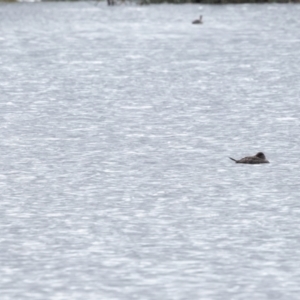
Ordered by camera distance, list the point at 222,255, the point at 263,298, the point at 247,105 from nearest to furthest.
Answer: the point at 263,298
the point at 222,255
the point at 247,105

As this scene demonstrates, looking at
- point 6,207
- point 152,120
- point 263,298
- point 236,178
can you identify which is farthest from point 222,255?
point 152,120

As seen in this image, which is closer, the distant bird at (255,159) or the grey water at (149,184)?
the grey water at (149,184)

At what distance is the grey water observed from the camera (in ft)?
32.8

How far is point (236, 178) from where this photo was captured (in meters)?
14.7

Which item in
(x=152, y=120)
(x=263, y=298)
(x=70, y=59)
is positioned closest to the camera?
(x=263, y=298)

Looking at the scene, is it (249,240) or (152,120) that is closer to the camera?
(249,240)

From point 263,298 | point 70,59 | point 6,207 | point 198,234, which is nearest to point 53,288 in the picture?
point 263,298

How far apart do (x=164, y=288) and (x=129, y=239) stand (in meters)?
A: 1.76

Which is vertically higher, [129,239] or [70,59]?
[129,239]

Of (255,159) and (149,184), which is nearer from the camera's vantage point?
(149,184)

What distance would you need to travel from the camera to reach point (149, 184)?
14.2 metres

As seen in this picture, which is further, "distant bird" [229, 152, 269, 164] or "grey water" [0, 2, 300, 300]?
"distant bird" [229, 152, 269, 164]

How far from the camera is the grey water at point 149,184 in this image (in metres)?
10.0

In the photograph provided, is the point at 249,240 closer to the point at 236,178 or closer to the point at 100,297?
the point at 100,297
